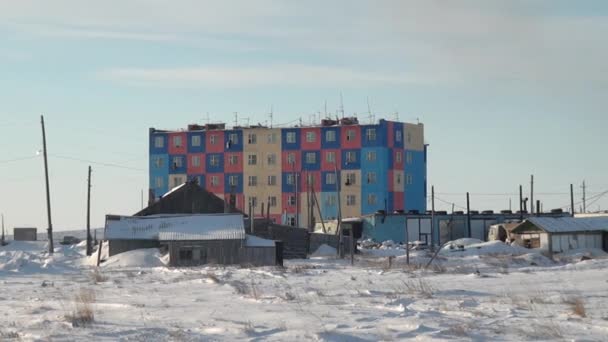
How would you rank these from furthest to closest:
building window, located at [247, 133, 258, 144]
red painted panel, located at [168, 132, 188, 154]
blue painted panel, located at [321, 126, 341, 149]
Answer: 1. red painted panel, located at [168, 132, 188, 154]
2. building window, located at [247, 133, 258, 144]
3. blue painted panel, located at [321, 126, 341, 149]

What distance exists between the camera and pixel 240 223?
55.2 meters

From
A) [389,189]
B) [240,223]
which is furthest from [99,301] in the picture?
[389,189]

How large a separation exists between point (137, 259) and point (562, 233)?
1256 inches

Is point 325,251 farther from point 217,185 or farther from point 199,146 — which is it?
point 199,146

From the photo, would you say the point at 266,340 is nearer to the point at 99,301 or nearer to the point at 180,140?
the point at 99,301

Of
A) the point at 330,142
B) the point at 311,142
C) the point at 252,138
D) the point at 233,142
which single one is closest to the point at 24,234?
the point at 233,142

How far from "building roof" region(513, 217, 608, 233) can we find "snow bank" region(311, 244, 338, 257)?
15.1m

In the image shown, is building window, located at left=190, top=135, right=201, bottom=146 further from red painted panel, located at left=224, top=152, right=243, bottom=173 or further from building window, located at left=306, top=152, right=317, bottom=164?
building window, located at left=306, top=152, right=317, bottom=164

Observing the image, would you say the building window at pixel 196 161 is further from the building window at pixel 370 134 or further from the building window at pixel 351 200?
the building window at pixel 370 134

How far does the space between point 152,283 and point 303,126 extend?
73.2m

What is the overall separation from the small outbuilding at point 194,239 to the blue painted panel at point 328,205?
43.3m

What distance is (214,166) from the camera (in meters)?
105

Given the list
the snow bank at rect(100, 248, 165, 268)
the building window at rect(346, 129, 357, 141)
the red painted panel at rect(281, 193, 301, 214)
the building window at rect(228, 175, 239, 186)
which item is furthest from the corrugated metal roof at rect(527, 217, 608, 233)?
the building window at rect(228, 175, 239, 186)

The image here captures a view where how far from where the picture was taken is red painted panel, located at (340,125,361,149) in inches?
3947
